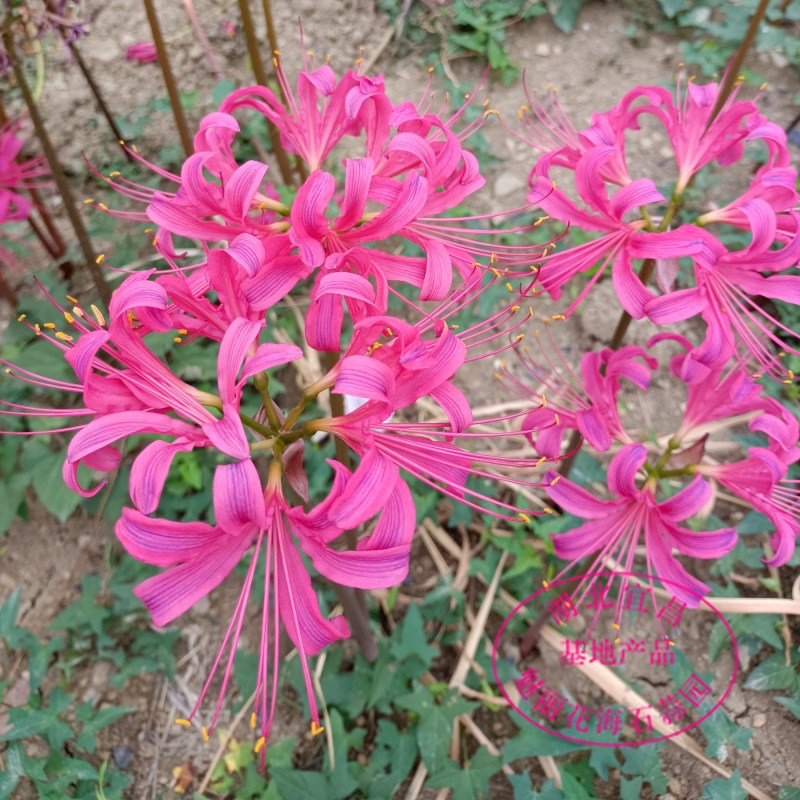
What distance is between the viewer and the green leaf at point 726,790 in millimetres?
1511

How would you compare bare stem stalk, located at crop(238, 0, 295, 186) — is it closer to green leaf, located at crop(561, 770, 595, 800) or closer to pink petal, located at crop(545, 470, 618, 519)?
pink petal, located at crop(545, 470, 618, 519)

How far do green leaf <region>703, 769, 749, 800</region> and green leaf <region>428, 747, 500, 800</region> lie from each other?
467mm

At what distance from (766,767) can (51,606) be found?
203 cm

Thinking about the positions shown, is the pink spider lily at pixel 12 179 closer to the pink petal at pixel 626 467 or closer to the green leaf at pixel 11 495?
the green leaf at pixel 11 495

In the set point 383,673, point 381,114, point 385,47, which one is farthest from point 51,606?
point 385,47

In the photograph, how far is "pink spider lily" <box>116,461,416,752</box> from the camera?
0.99 metres

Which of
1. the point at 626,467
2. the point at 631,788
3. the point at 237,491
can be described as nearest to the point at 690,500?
the point at 626,467

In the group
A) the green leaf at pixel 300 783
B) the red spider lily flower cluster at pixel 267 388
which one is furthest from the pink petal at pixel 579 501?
the green leaf at pixel 300 783

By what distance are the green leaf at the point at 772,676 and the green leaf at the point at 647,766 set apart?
34 cm

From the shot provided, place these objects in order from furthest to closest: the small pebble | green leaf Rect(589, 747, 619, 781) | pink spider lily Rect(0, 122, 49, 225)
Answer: pink spider lily Rect(0, 122, 49, 225), the small pebble, green leaf Rect(589, 747, 619, 781)

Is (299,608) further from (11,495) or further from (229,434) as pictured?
(11,495)

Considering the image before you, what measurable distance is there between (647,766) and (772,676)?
1.36 ft

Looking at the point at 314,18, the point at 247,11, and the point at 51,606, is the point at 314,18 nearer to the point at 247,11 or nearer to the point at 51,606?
the point at 247,11

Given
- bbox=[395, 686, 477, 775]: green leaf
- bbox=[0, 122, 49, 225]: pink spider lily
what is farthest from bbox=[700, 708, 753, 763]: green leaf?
bbox=[0, 122, 49, 225]: pink spider lily
